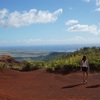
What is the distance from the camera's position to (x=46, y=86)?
1894cm

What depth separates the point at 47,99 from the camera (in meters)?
15.1

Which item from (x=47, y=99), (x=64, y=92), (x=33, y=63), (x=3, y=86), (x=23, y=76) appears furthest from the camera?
(x=33, y=63)

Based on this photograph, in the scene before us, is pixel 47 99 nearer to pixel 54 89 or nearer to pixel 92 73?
pixel 54 89

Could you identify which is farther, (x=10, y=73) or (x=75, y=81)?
(x=10, y=73)

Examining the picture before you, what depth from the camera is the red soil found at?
51.1 feet

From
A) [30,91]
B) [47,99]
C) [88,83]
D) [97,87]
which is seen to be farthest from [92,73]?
[47,99]

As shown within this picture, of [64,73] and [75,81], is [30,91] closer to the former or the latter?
[75,81]

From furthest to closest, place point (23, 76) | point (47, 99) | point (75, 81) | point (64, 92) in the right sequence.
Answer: point (23, 76) → point (75, 81) → point (64, 92) → point (47, 99)

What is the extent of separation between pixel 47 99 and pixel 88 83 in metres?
4.71

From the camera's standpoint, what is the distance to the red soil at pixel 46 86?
51.1 ft

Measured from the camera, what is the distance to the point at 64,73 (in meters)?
23.4

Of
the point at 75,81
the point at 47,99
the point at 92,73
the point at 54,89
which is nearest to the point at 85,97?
the point at 47,99

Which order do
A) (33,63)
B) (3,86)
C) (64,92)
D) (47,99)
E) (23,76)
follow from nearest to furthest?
(47,99) → (64,92) → (3,86) → (23,76) → (33,63)

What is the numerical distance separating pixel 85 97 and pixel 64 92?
179 centimetres
